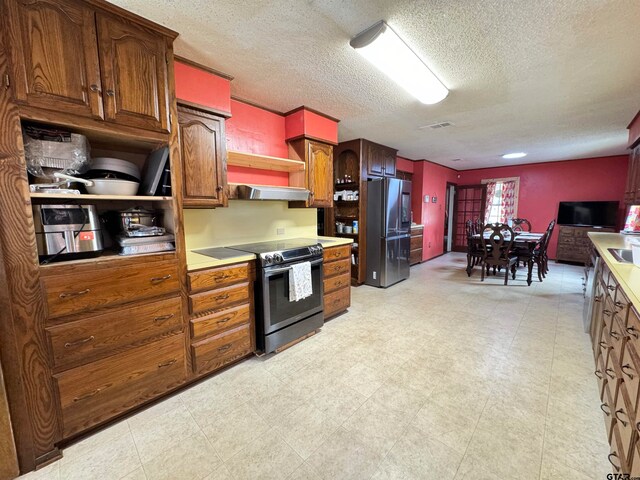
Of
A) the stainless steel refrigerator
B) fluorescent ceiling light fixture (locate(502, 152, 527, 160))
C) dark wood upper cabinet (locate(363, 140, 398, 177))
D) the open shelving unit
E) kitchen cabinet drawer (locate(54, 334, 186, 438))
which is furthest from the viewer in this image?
fluorescent ceiling light fixture (locate(502, 152, 527, 160))

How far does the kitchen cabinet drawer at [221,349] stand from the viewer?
6.53ft

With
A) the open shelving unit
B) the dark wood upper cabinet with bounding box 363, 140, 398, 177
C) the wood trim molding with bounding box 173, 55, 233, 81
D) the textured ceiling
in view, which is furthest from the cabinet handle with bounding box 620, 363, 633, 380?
the dark wood upper cabinet with bounding box 363, 140, 398, 177

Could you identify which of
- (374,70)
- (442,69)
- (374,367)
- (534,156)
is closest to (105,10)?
(374,70)

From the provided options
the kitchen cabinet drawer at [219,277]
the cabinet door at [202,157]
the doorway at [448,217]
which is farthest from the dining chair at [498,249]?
the cabinet door at [202,157]

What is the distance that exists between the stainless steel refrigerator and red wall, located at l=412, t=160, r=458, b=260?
1821 millimetres

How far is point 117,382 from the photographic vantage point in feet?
5.32

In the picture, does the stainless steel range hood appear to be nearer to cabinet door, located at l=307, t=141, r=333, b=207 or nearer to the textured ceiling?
cabinet door, located at l=307, t=141, r=333, b=207

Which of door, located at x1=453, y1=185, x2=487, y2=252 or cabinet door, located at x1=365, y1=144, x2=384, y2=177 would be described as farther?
door, located at x1=453, y1=185, x2=487, y2=252

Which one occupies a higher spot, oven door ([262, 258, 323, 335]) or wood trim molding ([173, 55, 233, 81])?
wood trim molding ([173, 55, 233, 81])

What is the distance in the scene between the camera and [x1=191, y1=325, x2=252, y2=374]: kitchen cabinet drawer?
199cm

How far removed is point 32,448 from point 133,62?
2.23 metres

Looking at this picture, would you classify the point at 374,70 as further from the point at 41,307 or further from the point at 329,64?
the point at 41,307

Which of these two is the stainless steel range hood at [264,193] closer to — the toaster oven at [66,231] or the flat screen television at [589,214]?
the toaster oven at [66,231]

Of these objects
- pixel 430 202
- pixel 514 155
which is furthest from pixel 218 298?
A: pixel 514 155
